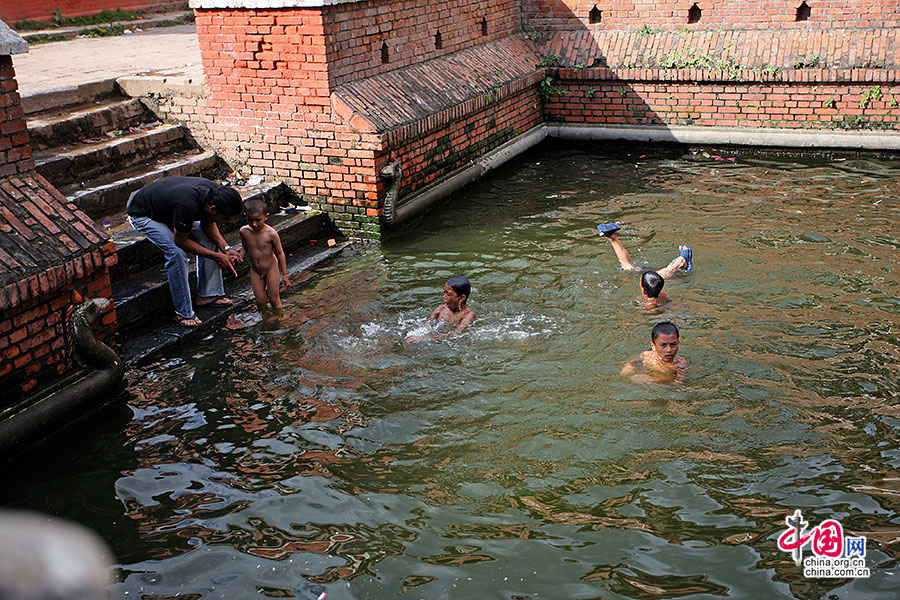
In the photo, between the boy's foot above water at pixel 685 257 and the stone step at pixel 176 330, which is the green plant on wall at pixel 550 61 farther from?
the stone step at pixel 176 330

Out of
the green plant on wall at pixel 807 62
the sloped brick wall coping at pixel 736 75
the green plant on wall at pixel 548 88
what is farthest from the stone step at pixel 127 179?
the green plant on wall at pixel 807 62

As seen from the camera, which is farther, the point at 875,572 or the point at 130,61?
the point at 130,61

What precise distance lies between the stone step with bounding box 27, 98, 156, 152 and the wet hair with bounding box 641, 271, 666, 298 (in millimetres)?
6049

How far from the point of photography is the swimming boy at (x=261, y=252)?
309 inches

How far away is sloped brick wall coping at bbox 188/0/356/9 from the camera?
895 cm

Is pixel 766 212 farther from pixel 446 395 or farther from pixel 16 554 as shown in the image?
pixel 16 554

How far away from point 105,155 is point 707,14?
8882 mm

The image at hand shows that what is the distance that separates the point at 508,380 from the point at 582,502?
1628mm

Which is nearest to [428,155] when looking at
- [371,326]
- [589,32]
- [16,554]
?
[371,326]

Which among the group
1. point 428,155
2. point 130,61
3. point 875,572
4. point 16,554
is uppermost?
point 130,61

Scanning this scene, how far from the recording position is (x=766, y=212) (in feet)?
32.7

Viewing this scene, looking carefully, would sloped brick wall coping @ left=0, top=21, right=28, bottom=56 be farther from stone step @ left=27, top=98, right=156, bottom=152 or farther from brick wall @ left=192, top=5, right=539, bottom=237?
brick wall @ left=192, top=5, right=539, bottom=237

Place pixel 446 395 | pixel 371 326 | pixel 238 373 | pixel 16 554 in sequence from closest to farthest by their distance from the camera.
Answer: pixel 16 554, pixel 446 395, pixel 238 373, pixel 371 326

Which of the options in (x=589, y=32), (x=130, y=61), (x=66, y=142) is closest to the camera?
(x=66, y=142)
